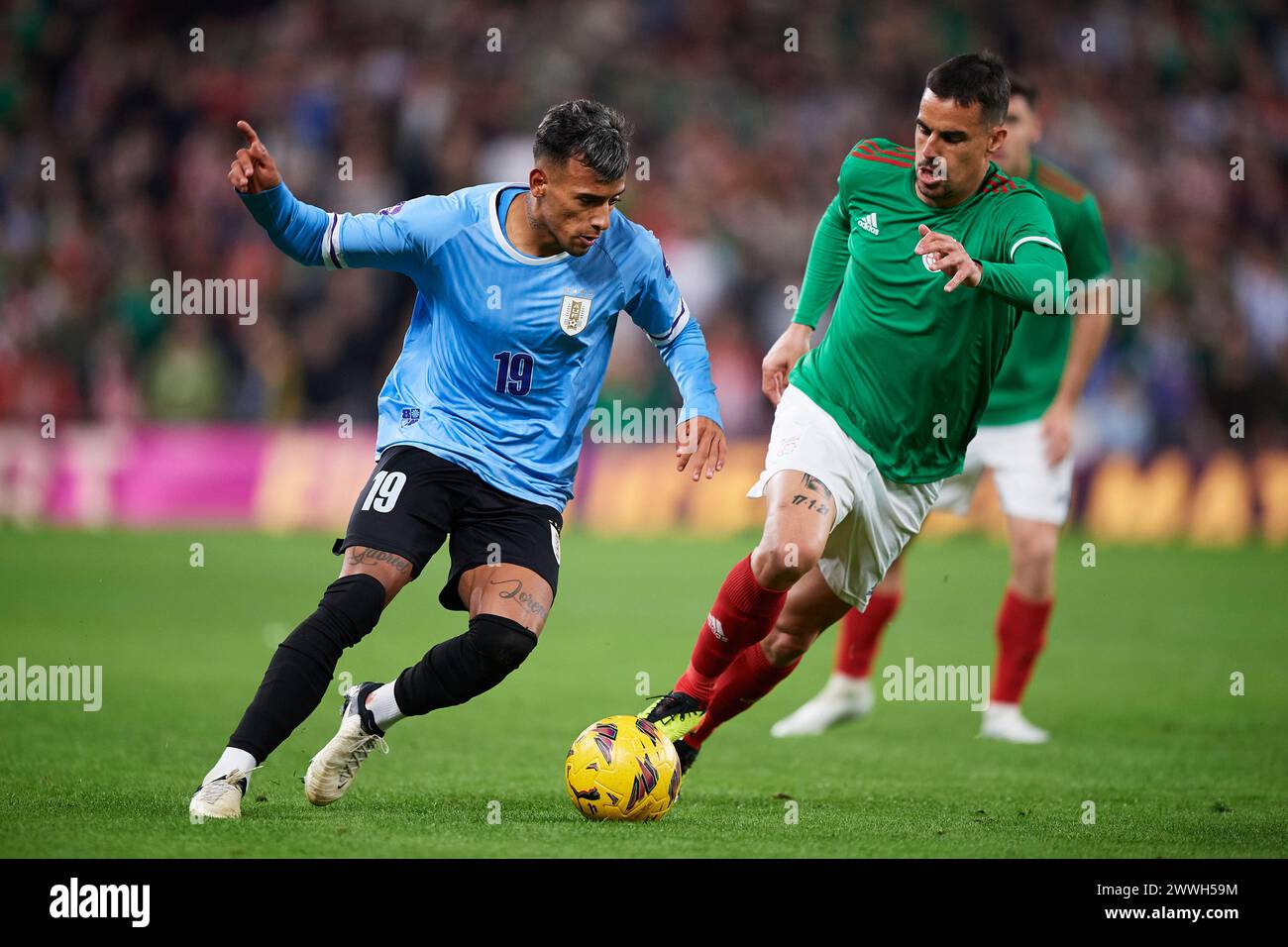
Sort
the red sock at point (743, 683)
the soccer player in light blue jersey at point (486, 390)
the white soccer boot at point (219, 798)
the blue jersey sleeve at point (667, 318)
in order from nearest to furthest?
the white soccer boot at point (219, 798)
the soccer player in light blue jersey at point (486, 390)
the blue jersey sleeve at point (667, 318)
the red sock at point (743, 683)

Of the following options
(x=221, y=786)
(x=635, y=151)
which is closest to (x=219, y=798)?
(x=221, y=786)

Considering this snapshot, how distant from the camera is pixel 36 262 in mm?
16484

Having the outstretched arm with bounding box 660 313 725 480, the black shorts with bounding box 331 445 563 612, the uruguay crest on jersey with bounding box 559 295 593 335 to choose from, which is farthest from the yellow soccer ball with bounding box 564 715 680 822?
the uruguay crest on jersey with bounding box 559 295 593 335

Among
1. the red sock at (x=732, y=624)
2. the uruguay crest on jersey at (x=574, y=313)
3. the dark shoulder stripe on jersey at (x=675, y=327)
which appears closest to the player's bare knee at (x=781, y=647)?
the red sock at (x=732, y=624)

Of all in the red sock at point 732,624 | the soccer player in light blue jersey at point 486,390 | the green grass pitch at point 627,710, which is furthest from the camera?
the red sock at point 732,624

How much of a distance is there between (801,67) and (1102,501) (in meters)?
6.91

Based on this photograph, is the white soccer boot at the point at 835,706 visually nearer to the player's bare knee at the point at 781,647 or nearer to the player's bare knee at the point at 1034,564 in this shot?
the player's bare knee at the point at 1034,564

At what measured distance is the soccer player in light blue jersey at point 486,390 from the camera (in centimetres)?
512

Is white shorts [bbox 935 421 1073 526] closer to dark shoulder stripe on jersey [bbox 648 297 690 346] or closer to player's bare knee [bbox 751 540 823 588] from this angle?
player's bare knee [bbox 751 540 823 588]

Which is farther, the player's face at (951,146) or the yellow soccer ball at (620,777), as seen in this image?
the player's face at (951,146)

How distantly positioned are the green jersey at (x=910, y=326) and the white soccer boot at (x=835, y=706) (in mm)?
1969

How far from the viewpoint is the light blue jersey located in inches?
211
